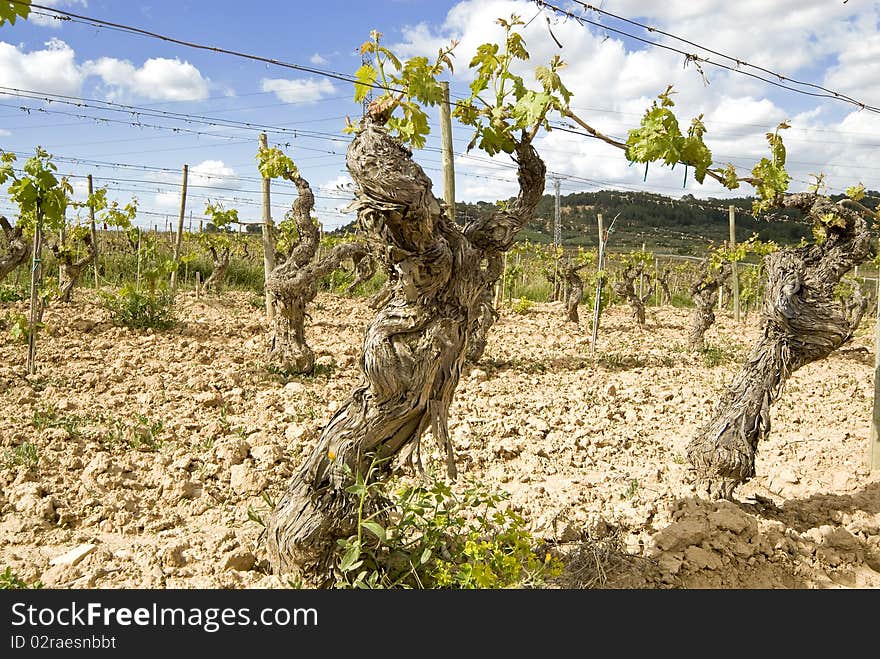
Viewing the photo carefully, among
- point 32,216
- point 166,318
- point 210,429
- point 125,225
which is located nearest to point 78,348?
point 166,318

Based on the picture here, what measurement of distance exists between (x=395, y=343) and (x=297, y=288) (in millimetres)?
4115

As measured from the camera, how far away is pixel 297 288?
6.25m

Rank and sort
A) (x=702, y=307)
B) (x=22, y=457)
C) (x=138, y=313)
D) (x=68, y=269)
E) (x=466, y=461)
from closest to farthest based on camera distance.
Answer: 1. (x=22, y=457)
2. (x=466, y=461)
3. (x=138, y=313)
4. (x=68, y=269)
5. (x=702, y=307)

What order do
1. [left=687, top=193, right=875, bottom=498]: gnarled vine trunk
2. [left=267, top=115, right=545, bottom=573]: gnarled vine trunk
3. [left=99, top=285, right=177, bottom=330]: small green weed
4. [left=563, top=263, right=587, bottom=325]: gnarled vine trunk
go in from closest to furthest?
[left=267, top=115, right=545, bottom=573]: gnarled vine trunk → [left=687, top=193, right=875, bottom=498]: gnarled vine trunk → [left=99, top=285, right=177, bottom=330]: small green weed → [left=563, top=263, right=587, bottom=325]: gnarled vine trunk

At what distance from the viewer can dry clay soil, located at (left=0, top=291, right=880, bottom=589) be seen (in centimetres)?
289

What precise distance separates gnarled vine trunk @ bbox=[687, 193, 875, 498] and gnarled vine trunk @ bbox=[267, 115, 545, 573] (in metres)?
2.16

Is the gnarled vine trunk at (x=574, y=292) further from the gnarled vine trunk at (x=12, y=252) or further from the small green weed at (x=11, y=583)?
the small green weed at (x=11, y=583)

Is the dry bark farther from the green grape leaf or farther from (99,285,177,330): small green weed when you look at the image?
the green grape leaf

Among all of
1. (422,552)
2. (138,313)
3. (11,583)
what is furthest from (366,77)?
(138,313)

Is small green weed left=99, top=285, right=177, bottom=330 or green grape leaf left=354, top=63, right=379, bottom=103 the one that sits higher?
green grape leaf left=354, top=63, right=379, bottom=103

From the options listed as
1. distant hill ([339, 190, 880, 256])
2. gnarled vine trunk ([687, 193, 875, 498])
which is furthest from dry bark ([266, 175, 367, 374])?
distant hill ([339, 190, 880, 256])

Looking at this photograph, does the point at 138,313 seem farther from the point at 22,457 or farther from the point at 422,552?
the point at 422,552

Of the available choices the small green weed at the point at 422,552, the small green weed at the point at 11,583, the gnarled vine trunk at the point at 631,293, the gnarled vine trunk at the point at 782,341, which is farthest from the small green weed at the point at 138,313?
the gnarled vine trunk at the point at 631,293

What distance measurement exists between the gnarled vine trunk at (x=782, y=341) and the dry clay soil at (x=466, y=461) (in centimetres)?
22
